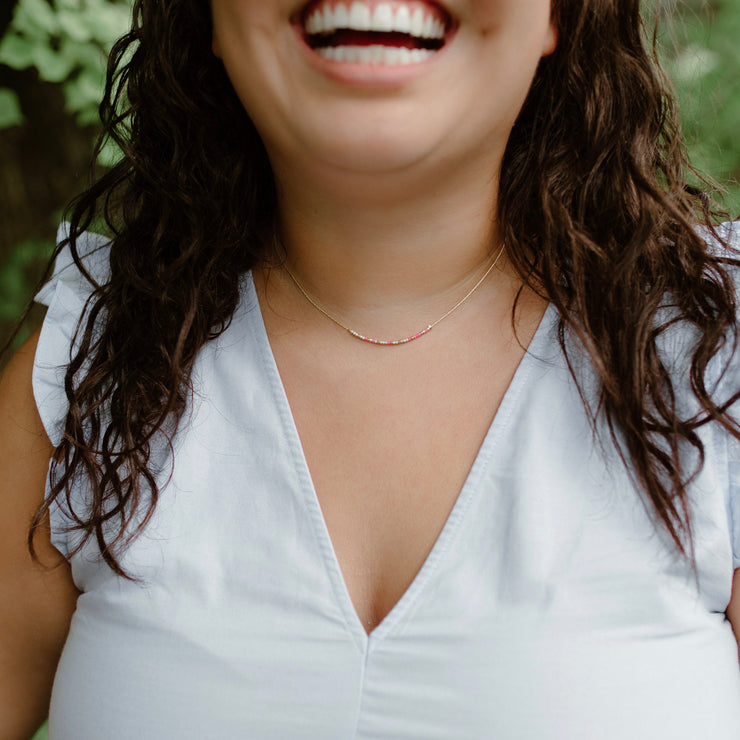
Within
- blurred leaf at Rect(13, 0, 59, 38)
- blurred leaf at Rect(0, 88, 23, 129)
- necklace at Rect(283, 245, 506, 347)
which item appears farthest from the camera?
blurred leaf at Rect(0, 88, 23, 129)

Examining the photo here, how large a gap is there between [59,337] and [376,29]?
2.26 ft

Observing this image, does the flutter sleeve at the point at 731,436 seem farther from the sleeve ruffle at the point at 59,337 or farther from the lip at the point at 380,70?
the sleeve ruffle at the point at 59,337

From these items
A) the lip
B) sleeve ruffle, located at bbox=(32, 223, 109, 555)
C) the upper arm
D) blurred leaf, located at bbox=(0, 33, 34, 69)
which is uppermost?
the lip

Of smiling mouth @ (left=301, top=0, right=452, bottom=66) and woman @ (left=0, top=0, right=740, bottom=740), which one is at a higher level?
smiling mouth @ (left=301, top=0, right=452, bottom=66)

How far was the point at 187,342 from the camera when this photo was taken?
145 centimetres

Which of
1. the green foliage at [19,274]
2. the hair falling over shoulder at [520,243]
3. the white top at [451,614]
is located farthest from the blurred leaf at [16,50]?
the white top at [451,614]

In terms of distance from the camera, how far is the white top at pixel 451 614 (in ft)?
3.83

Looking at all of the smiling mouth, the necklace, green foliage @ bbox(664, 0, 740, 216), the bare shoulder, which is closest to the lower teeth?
the smiling mouth

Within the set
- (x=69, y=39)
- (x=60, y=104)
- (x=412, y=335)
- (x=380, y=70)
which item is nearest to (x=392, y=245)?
(x=412, y=335)

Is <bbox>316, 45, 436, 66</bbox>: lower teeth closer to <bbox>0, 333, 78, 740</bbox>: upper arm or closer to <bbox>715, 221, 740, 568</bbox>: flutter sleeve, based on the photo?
<bbox>715, 221, 740, 568</bbox>: flutter sleeve

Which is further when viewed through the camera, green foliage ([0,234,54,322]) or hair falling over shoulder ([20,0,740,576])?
green foliage ([0,234,54,322])

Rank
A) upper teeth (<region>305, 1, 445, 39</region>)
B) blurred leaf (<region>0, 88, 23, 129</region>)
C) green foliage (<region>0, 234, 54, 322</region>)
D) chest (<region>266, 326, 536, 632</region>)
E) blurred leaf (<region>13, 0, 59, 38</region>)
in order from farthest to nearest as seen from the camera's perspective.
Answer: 1. green foliage (<region>0, 234, 54, 322</region>)
2. blurred leaf (<region>0, 88, 23, 129</region>)
3. blurred leaf (<region>13, 0, 59, 38</region>)
4. chest (<region>266, 326, 536, 632</region>)
5. upper teeth (<region>305, 1, 445, 39</region>)

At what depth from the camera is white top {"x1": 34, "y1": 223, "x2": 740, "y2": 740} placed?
1167mm

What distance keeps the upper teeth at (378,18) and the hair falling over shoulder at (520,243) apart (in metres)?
0.25
